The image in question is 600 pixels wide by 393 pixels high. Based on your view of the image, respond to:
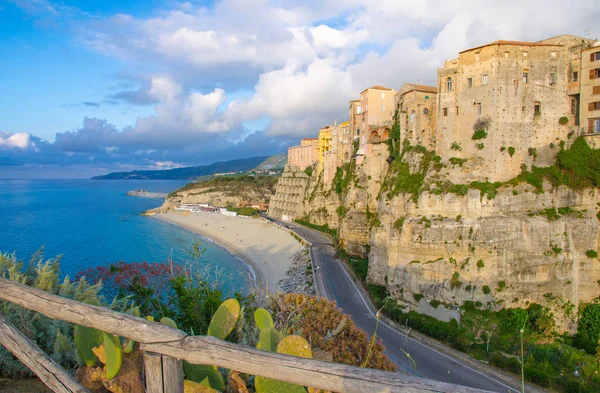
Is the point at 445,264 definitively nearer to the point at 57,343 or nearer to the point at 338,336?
the point at 338,336

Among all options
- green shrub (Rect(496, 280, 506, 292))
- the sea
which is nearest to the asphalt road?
green shrub (Rect(496, 280, 506, 292))

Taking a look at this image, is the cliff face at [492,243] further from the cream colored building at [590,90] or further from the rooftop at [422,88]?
the rooftop at [422,88]

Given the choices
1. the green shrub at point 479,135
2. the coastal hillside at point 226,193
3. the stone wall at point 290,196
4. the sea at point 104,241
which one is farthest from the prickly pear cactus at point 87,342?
the coastal hillside at point 226,193

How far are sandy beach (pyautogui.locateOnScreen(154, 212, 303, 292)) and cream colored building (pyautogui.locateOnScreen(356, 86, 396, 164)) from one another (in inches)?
575

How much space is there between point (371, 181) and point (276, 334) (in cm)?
3121

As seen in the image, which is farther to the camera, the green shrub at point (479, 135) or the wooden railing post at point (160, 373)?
the green shrub at point (479, 135)

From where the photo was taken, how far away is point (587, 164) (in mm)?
22125

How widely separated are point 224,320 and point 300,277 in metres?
29.8

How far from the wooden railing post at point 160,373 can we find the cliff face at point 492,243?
21.0 m

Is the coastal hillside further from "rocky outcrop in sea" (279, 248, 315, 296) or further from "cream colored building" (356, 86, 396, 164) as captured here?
"cream colored building" (356, 86, 396, 164)

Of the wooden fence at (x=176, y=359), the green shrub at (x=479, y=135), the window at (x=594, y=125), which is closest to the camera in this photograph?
the wooden fence at (x=176, y=359)

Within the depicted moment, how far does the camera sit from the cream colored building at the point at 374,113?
38094mm

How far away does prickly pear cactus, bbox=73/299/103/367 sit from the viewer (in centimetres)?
375

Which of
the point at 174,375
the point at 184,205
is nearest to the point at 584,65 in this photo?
the point at 174,375
